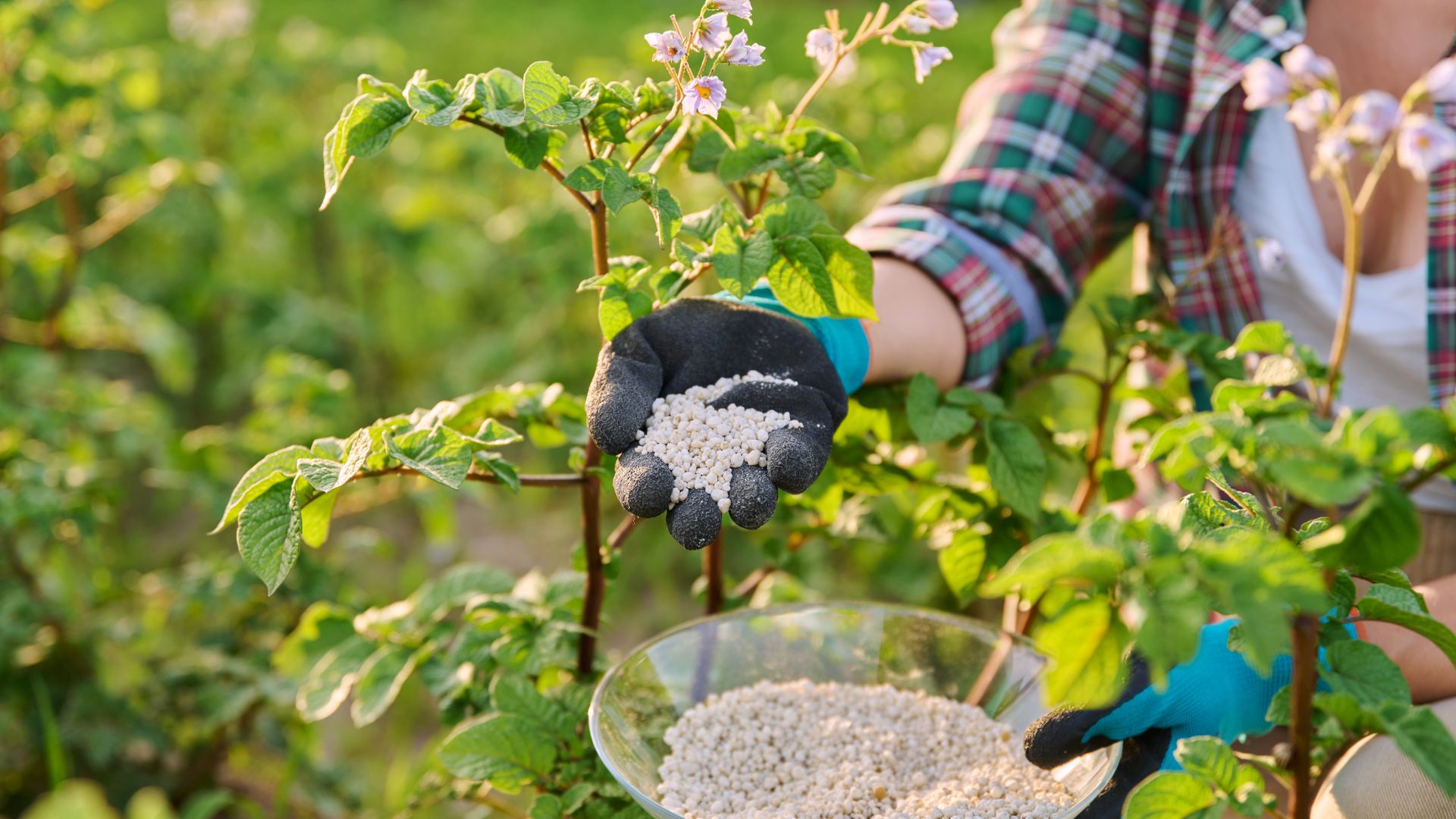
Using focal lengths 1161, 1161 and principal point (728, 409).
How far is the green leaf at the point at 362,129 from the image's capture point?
3.09 ft

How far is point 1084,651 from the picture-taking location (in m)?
0.71

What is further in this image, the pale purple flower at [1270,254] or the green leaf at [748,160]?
the pale purple flower at [1270,254]

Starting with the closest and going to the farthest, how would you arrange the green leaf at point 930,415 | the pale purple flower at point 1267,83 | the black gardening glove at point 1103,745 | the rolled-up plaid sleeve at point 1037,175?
1. the pale purple flower at point 1267,83
2. the black gardening glove at point 1103,745
3. the green leaf at point 930,415
4. the rolled-up plaid sleeve at point 1037,175

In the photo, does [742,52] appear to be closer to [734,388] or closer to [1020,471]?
[734,388]

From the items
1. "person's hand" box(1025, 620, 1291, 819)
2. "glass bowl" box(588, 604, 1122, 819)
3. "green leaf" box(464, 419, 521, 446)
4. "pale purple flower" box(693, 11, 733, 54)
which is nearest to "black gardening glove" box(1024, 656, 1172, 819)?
"person's hand" box(1025, 620, 1291, 819)

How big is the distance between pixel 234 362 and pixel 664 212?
244cm

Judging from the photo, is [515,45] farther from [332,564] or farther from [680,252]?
[680,252]

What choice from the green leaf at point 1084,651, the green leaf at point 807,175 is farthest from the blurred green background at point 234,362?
the green leaf at point 1084,651

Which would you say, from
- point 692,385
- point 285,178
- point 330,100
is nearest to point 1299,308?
point 692,385

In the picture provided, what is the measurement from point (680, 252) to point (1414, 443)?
0.57 m

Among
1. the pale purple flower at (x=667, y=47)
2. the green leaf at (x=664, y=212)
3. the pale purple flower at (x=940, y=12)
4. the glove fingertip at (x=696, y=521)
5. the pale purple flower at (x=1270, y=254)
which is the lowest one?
the glove fingertip at (x=696, y=521)

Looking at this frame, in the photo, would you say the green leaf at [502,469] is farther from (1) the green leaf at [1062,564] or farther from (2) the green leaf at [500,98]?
(1) the green leaf at [1062,564]

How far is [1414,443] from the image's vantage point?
0.70 meters

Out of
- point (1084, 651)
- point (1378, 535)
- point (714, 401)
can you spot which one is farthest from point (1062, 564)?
point (714, 401)
